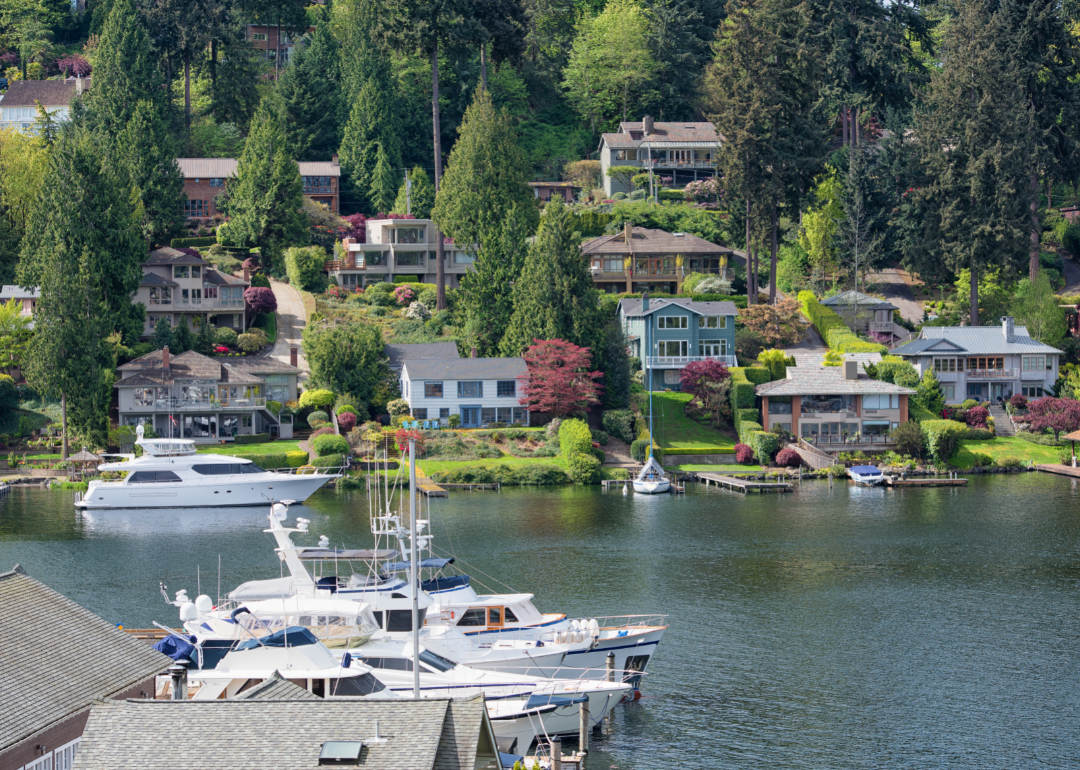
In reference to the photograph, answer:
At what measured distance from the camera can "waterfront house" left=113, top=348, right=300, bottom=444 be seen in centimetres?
9100

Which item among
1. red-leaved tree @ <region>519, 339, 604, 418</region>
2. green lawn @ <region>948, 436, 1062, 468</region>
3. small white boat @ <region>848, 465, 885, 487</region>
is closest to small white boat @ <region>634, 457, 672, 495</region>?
red-leaved tree @ <region>519, 339, 604, 418</region>

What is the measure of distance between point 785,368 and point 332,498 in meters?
35.6

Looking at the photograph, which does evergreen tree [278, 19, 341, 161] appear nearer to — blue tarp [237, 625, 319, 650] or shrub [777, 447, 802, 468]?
shrub [777, 447, 802, 468]

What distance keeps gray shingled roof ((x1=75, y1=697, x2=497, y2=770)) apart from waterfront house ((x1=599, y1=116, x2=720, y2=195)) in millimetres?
112829

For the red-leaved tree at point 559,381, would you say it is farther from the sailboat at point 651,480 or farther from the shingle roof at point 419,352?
the shingle roof at point 419,352

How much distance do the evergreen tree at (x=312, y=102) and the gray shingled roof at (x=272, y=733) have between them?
351 ft

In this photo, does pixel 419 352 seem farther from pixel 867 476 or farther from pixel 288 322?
pixel 867 476

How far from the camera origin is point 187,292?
104 meters

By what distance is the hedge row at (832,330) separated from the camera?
9938 cm

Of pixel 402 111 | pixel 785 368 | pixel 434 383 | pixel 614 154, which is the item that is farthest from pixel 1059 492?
pixel 402 111

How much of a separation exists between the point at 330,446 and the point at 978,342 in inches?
1884

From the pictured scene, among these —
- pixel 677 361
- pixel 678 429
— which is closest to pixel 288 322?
pixel 677 361

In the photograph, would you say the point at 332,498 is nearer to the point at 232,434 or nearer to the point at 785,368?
the point at 232,434

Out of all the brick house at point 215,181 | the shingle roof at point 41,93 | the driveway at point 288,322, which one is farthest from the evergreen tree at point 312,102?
the shingle roof at point 41,93
